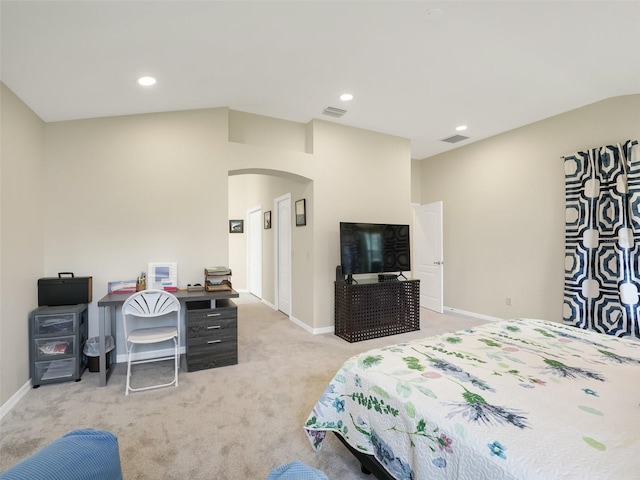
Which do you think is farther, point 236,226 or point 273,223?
point 236,226

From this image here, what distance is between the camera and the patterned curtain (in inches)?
Answer: 130

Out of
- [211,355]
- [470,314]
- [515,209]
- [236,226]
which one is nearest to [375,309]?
[470,314]

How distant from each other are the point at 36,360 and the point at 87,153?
6.44ft

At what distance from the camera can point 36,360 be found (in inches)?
106

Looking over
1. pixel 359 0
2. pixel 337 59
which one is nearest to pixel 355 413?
pixel 359 0

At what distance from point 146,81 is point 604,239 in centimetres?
487

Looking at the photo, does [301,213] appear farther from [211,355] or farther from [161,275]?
[211,355]

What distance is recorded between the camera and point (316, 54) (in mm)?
2682

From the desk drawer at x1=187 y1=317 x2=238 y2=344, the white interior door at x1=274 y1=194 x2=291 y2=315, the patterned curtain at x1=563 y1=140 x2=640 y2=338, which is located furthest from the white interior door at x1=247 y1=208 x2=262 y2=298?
the patterned curtain at x1=563 y1=140 x2=640 y2=338

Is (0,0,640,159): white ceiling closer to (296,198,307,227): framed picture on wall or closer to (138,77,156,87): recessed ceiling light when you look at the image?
(138,77,156,87): recessed ceiling light

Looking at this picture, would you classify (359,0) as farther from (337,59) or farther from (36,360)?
(36,360)

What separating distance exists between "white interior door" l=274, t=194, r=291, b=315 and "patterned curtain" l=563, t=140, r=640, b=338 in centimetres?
376

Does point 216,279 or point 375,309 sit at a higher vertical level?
point 216,279

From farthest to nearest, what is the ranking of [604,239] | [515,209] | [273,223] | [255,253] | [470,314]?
[255,253] → [273,223] → [470,314] → [515,209] → [604,239]
